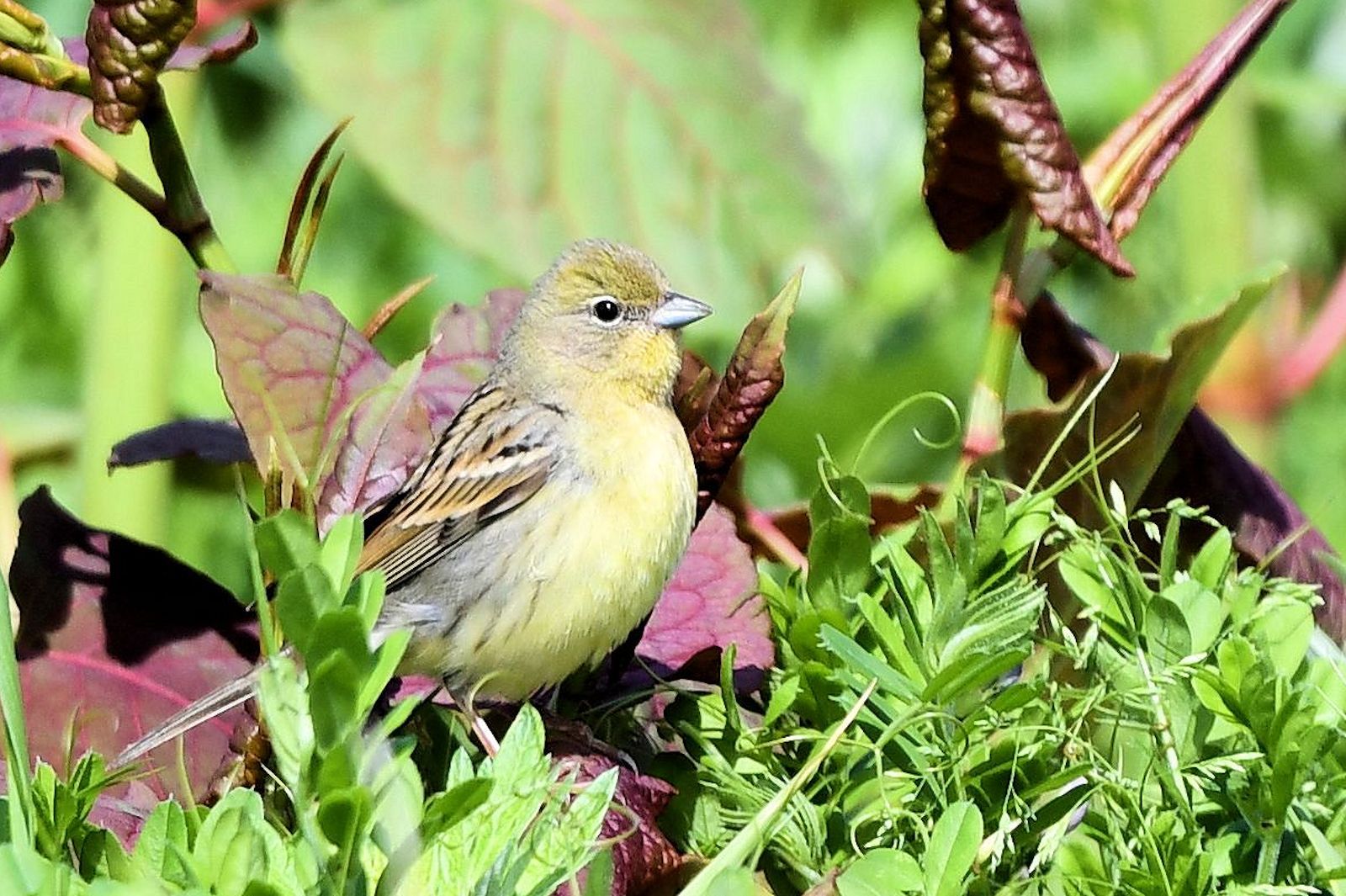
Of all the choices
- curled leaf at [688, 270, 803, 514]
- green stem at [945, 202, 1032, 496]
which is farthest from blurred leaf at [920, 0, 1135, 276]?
curled leaf at [688, 270, 803, 514]

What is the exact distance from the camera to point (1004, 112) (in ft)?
4.71

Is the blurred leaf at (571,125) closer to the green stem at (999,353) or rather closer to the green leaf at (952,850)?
the green stem at (999,353)

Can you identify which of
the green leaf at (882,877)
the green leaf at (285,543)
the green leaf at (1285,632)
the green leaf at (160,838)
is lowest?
the green leaf at (160,838)

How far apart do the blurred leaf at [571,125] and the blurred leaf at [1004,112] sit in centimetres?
89

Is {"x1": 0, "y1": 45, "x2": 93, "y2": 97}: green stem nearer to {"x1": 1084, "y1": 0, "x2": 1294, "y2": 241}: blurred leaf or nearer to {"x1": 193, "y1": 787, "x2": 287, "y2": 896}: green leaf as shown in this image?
{"x1": 193, "y1": 787, "x2": 287, "y2": 896}: green leaf

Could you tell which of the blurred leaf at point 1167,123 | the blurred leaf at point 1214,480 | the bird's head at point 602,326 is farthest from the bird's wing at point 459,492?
the blurred leaf at point 1167,123

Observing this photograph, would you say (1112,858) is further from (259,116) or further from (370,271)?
(259,116)

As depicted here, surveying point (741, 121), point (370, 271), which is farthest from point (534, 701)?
point (370, 271)

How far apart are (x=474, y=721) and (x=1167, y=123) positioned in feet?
2.33

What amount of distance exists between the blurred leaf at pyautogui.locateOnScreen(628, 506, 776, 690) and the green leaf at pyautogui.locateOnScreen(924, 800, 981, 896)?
13.1 inches

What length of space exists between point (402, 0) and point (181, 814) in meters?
1.45

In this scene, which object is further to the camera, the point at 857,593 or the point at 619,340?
the point at 619,340

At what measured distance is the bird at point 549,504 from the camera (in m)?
1.73

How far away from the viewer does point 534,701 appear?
173 centimetres
